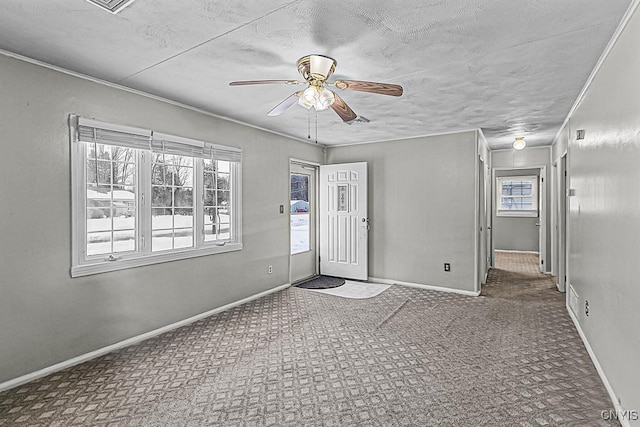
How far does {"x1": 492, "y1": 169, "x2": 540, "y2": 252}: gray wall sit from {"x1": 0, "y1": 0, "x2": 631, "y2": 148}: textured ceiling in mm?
5937

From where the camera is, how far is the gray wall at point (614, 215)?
1.91 metres

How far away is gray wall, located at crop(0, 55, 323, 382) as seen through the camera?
250 cm

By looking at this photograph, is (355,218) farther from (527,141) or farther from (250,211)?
(527,141)

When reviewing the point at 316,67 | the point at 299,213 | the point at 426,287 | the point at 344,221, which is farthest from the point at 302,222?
the point at 316,67

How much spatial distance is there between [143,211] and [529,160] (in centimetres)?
649

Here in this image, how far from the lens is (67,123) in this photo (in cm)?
281

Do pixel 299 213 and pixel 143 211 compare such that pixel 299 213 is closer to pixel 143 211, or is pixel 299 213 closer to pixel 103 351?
pixel 143 211

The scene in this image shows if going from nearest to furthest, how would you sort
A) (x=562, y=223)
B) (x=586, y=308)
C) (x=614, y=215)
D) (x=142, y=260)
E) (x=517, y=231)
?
(x=614, y=215) < (x=586, y=308) < (x=142, y=260) < (x=562, y=223) < (x=517, y=231)

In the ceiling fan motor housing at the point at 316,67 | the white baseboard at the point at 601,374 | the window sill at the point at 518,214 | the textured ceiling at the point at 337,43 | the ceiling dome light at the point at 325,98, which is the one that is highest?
the textured ceiling at the point at 337,43

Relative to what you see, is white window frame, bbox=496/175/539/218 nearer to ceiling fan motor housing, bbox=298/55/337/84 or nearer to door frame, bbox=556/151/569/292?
door frame, bbox=556/151/569/292

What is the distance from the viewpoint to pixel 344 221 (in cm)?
590

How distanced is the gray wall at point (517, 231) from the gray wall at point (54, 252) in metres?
7.88

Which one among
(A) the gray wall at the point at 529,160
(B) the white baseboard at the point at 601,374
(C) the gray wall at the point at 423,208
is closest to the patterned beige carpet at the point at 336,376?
(B) the white baseboard at the point at 601,374

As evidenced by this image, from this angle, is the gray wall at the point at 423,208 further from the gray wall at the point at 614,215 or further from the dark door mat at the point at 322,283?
the gray wall at the point at 614,215
